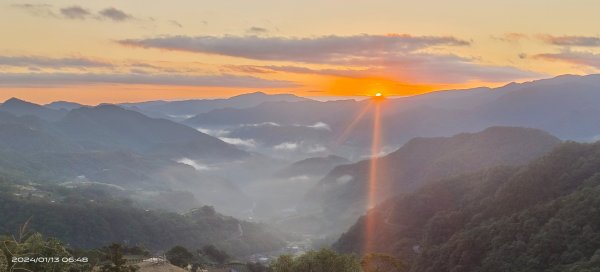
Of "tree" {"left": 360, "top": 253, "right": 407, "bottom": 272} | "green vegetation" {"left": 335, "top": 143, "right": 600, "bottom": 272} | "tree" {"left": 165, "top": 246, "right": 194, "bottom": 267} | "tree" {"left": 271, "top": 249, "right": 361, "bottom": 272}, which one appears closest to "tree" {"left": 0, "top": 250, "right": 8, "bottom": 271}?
"tree" {"left": 271, "top": 249, "right": 361, "bottom": 272}

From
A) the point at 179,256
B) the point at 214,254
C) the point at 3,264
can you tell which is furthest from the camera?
the point at 214,254

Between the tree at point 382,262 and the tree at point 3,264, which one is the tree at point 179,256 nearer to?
the tree at point 382,262

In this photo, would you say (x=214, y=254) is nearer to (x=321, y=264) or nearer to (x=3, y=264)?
(x=321, y=264)

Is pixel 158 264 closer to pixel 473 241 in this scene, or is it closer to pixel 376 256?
pixel 376 256

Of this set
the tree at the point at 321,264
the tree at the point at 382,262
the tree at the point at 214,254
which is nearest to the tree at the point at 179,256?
the tree at the point at 382,262

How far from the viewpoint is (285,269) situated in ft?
201

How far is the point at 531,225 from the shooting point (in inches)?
5059

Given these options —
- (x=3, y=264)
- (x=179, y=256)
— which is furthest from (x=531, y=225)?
(x=3, y=264)

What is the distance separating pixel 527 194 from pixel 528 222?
39.2 metres

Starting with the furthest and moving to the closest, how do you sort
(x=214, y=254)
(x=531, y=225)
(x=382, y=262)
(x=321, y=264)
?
(x=214, y=254) → (x=531, y=225) → (x=382, y=262) → (x=321, y=264)

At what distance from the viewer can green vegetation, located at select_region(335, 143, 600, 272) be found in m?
110

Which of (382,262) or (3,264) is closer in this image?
(3,264)

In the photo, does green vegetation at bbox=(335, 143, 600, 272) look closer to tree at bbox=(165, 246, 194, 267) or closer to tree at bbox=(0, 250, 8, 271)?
tree at bbox=(165, 246, 194, 267)

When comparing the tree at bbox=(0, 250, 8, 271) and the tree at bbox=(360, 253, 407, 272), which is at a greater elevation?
the tree at bbox=(0, 250, 8, 271)
